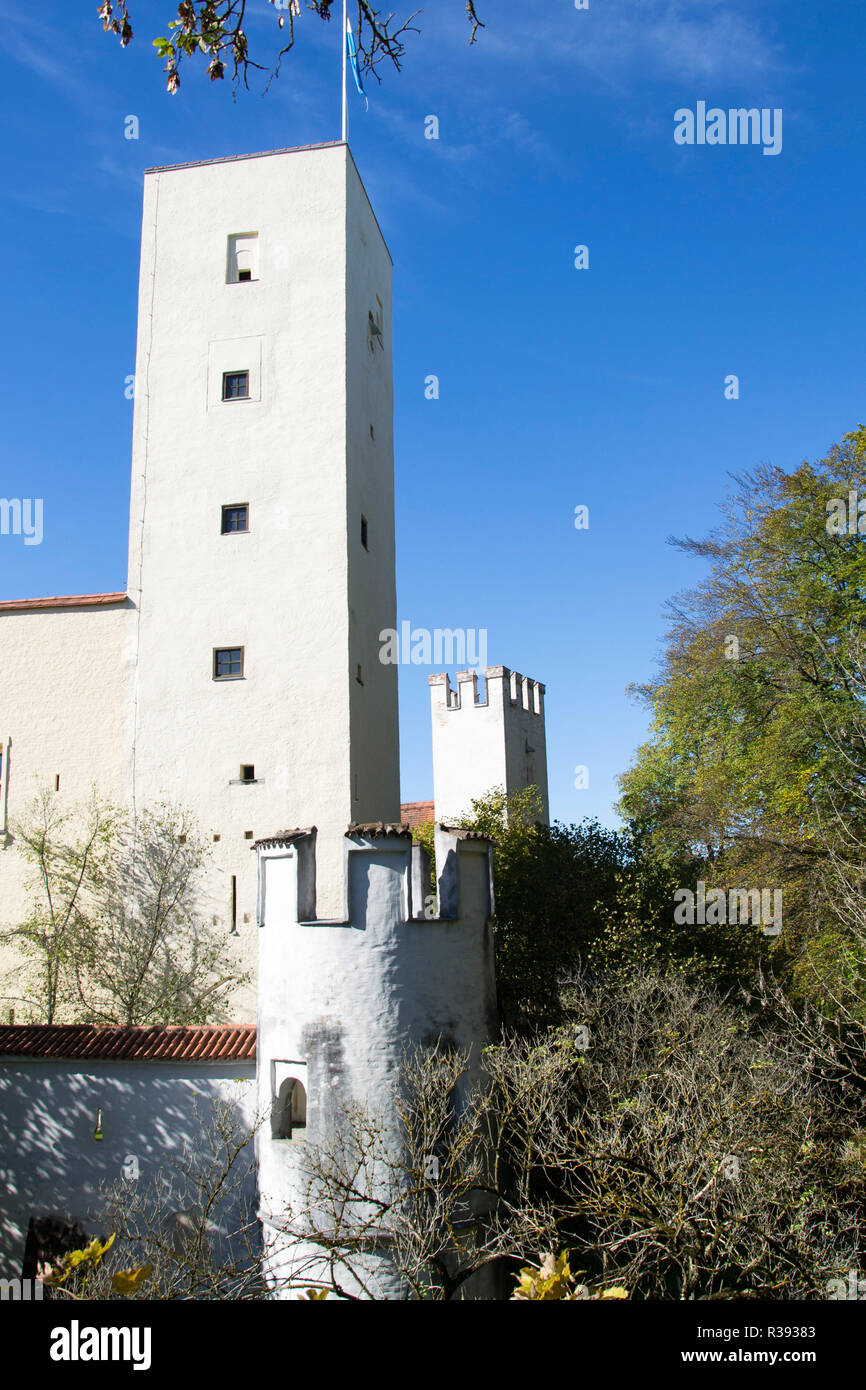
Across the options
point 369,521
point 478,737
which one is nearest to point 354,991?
point 369,521

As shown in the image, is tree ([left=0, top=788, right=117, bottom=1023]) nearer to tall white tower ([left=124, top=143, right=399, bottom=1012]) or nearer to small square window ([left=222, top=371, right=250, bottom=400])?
tall white tower ([left=124, top=143, right=399, bottom=1012])

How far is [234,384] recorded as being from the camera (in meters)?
23.4

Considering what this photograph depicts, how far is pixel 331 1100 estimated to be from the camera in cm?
1359

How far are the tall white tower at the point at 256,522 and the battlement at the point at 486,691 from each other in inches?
825

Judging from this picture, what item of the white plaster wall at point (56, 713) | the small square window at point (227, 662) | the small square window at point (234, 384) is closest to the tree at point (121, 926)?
the white plaster wall at point (56, 713)

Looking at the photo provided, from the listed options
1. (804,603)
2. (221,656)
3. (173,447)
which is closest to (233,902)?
(221,656)

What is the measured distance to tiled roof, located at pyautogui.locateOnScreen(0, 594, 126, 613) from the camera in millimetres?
22652

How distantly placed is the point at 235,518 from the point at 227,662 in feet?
11.3

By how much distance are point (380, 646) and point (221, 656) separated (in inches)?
168

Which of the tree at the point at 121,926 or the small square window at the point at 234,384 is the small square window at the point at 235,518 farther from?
the tree at the point at 121,926

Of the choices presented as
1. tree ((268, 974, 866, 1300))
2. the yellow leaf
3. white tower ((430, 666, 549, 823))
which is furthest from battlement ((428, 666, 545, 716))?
the yellow leaf

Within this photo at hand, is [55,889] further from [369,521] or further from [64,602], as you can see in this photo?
[369,521]
